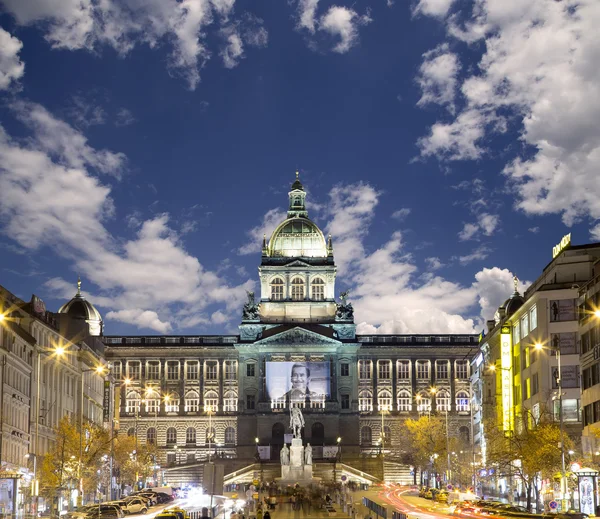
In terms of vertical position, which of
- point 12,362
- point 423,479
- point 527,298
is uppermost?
point 527,298

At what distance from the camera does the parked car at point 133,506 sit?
8989 centimetres

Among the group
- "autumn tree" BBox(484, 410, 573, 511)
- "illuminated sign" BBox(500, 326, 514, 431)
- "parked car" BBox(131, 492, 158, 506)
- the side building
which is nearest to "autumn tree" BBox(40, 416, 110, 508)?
"parked car" BBox(131, 492, 158, 506)

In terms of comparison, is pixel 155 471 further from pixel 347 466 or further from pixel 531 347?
pixel 531 347

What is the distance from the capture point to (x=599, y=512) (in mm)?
77250

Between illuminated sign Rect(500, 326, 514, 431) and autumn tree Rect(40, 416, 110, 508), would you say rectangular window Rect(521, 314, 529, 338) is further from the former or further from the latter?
autumn tree Rect(40, 416, 110, 508)

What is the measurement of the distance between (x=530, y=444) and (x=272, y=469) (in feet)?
280

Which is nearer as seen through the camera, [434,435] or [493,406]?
[493,406]

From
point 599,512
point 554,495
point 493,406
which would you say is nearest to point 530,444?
point 554,495

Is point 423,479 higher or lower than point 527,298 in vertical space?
lower

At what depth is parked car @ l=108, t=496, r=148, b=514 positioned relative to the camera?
89.9m

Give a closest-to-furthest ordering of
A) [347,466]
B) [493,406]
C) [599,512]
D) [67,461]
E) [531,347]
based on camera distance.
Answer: [599,512] → [67,461] → [531,347] → [493,406] → [347,466]

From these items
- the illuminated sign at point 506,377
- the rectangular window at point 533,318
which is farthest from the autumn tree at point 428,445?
the rectangular window at point 533,318

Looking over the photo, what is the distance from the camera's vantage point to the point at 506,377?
145500 millimetres

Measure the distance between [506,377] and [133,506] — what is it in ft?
216
